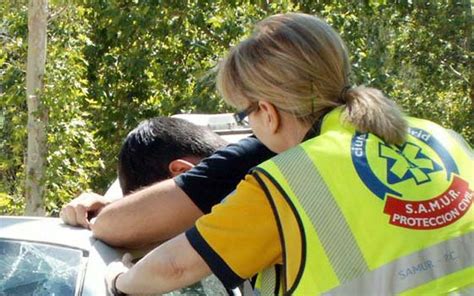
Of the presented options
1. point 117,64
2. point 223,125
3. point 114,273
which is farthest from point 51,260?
point 117,64

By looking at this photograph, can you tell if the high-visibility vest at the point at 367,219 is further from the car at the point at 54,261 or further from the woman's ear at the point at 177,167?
the woman's ear at the point at 177,167

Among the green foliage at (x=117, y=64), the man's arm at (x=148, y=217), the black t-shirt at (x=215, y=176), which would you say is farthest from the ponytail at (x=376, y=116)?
the green foliage at (x=117, y=64)

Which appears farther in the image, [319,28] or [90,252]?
[90,252]

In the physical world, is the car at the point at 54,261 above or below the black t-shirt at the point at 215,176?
below

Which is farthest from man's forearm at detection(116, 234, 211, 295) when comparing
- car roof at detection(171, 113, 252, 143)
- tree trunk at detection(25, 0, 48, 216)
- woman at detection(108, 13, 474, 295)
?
tree trunk at detection(25, 0, 48, 216)

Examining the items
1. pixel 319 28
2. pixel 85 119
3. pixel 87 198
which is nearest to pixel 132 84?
pixel 85 119

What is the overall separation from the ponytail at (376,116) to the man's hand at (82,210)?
84cm

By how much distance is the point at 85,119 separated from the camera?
8.29 m

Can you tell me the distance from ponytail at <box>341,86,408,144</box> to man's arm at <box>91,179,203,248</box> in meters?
0.51

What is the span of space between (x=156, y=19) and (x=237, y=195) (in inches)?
257

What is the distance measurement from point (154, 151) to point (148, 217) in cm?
28

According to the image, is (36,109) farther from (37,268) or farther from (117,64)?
(37,268)

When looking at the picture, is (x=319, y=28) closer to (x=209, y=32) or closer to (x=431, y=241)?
(x=431, y=241)

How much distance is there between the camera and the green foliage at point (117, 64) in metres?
7.93
